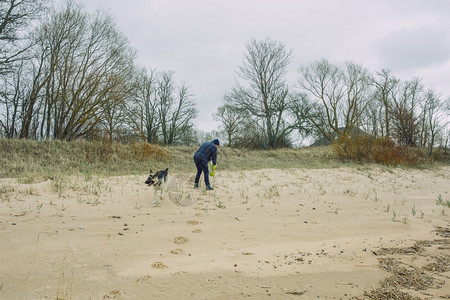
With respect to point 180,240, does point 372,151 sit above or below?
above

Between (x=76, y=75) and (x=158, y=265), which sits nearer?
(x=158, y=265)

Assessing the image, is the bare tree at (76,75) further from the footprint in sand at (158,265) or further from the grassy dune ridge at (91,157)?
the footprint in sand at (158,265)

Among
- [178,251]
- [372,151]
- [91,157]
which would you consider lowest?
[178,251]

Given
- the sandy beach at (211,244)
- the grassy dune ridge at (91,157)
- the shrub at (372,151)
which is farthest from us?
the shrub at (372,151)

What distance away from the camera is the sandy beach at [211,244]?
2855mm

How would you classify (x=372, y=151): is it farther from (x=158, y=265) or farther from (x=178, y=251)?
(x=158, y=265)

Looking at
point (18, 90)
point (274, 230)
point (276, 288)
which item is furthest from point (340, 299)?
point (18, 90)

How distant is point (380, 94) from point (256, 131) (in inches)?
622

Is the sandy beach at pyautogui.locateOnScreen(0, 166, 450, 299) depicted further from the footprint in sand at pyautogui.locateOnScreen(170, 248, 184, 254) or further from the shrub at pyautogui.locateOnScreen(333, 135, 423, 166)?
the shrub at pyautogui.locateOnScreen(333, 135, 423, 166)

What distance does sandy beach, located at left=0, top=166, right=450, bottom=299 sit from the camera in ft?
9.37

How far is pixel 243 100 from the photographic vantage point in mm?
28781

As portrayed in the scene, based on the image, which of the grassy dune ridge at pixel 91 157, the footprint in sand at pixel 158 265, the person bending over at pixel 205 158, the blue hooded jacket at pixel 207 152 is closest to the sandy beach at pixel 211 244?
the footprint in sand at pixel 158 265

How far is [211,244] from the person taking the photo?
169 inches

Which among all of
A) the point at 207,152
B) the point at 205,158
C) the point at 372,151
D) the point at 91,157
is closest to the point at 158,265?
the point at 205,158
